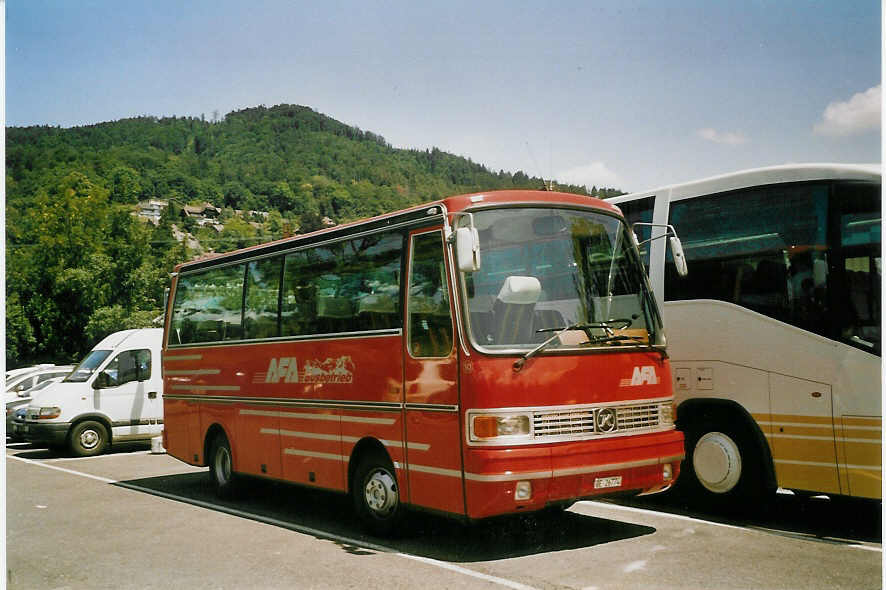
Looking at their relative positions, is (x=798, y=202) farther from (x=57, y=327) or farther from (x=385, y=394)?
(x=57, y=327)

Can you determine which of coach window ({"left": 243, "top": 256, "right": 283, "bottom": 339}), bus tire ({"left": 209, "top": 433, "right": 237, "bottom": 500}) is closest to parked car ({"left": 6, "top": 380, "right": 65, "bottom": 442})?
bus tire ({"left": 209, "top": 433, "right": 237, "bottom": 500})

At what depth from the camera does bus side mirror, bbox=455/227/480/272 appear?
756 cm

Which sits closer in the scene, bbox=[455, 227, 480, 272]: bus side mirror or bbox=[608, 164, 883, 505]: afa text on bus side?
bbox=[455, 227, 480, 272]: bus side mirror

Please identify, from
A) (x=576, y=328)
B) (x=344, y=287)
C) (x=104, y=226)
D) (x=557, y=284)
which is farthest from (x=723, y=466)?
(x=104, y=226)

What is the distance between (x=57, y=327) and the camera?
55250 mm

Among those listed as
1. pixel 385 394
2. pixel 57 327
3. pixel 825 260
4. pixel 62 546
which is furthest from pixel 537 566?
pixel 57 327

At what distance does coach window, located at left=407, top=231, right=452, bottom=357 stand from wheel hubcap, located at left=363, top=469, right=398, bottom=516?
1376mm

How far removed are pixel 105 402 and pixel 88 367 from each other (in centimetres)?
89

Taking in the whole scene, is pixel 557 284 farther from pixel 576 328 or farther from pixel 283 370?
pixel 283 370

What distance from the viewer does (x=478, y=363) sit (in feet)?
25.3

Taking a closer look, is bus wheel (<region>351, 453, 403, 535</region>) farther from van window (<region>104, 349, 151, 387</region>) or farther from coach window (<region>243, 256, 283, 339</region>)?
van window (<region>104, 349, 151, 387</region>)

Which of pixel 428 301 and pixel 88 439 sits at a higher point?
pixel 428 301

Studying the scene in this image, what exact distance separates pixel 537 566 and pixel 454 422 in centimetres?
139

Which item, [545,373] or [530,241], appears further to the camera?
[530,241]
